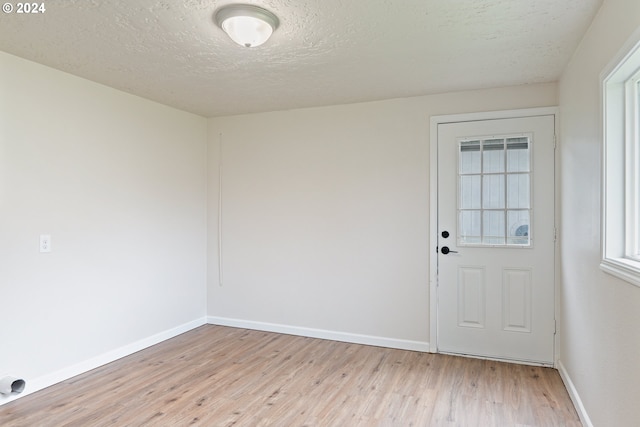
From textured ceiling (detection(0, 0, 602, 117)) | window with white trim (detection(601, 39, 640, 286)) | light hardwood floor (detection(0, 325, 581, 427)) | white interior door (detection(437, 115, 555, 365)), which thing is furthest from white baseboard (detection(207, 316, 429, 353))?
textured ceiling (detection(0, 0, 602, 117))

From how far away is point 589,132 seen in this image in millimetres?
2398

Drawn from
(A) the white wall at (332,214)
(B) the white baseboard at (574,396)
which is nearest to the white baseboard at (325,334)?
(A) the white wall at (332,214)

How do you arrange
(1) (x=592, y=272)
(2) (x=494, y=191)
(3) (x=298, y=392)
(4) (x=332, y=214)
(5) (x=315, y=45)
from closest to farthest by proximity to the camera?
1. (1) (x=592, y=272)
2. (5) (x=315, y=45)
3. (3) (x=298, y=392)
4. (2) (x=494, y=191)
5. (4) (x=332, y=214)

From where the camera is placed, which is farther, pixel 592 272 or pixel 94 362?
pixel 94 362

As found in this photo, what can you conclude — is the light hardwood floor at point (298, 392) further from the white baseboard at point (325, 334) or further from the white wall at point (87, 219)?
the white wall at point (87, 219)

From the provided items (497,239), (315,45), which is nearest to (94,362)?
(315,45)

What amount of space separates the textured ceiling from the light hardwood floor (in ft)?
7.71

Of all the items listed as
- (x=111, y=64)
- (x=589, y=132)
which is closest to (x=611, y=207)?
(x=589, y=132)

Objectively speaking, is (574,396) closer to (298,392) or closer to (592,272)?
(592,272)

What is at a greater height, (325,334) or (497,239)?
(497,239)

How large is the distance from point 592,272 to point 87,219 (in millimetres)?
3593

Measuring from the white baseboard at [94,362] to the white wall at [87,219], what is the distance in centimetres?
2

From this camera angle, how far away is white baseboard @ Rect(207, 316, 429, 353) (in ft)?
12.5

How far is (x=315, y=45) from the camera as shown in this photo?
2.62 m
